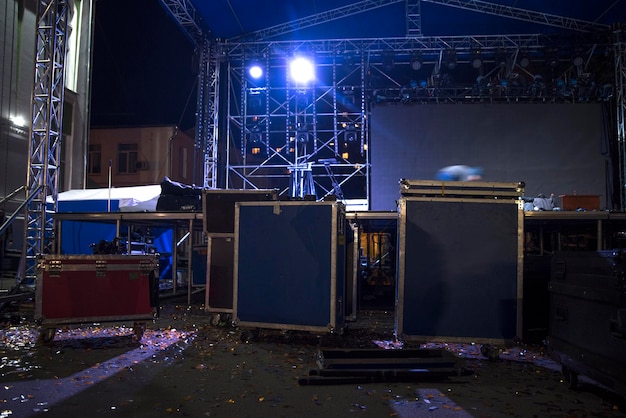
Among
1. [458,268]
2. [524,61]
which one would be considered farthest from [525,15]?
[458,268]

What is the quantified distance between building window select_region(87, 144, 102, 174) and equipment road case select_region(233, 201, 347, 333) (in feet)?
74.2

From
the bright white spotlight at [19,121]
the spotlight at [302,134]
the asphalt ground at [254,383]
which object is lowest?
the asphalt ground at [254,383]

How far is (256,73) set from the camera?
1895 centimetres

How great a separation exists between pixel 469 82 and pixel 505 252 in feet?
50.4

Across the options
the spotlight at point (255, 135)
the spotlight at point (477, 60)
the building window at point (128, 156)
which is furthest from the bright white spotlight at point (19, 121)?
the spotlight at point (477, 60)

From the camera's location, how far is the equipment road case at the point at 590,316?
358cm

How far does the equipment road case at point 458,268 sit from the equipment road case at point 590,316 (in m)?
0.85

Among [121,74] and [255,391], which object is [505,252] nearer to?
[255,391]

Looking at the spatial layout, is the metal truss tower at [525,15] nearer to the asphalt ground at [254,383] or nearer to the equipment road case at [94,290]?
the asphalt ground at [254,383]

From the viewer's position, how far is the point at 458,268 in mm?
5691

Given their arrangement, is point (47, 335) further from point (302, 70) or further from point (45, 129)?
point (302, 70)

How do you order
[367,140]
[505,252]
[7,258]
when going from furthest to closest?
1. [367,140]
2. [7,258]
3. [505,252]

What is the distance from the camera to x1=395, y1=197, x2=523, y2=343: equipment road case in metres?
5.61

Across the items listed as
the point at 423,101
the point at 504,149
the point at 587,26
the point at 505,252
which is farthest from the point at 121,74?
the point at 505,252
